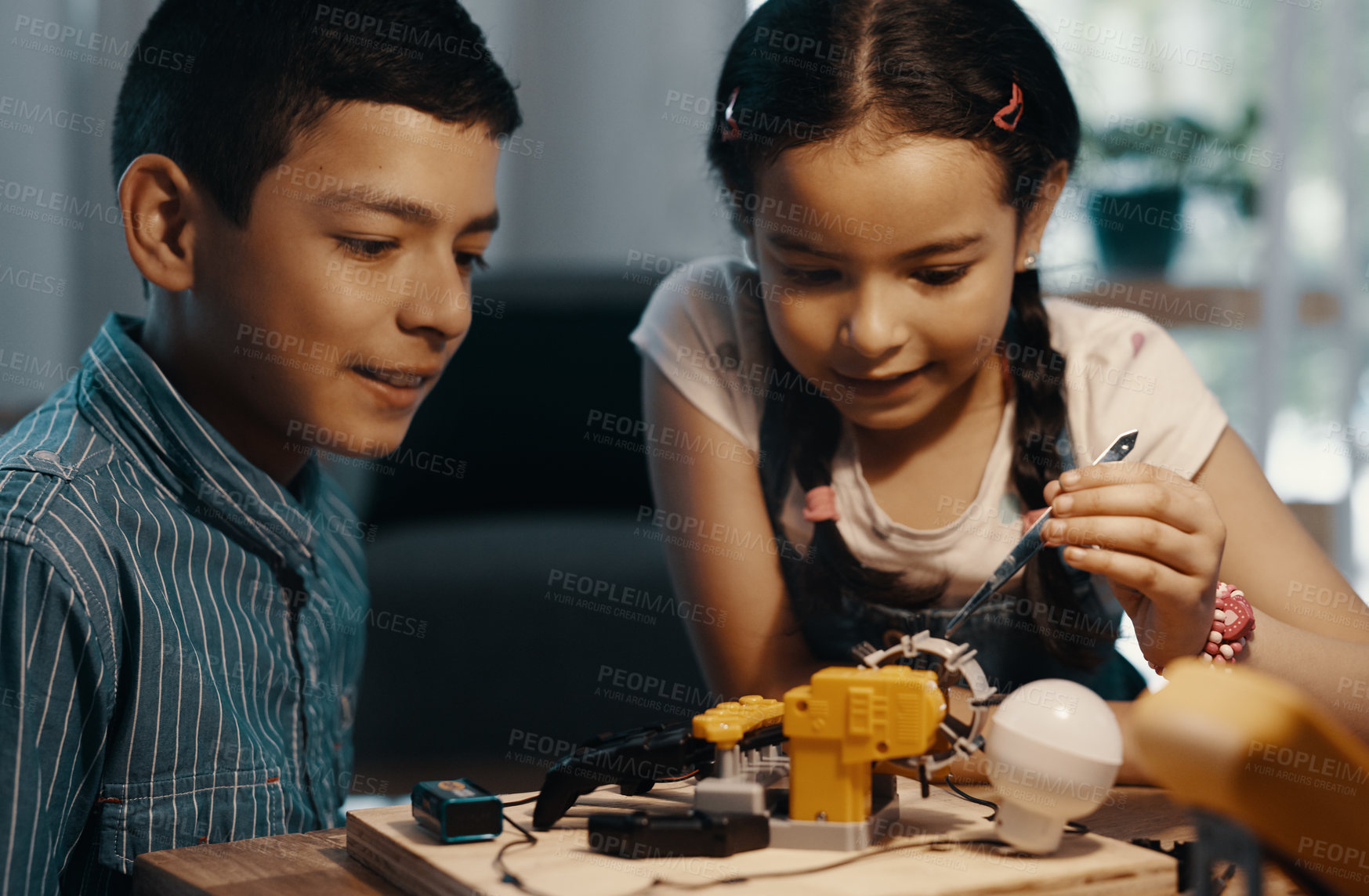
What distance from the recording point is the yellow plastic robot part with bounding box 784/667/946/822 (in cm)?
57

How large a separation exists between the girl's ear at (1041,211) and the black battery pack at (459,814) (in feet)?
2.01

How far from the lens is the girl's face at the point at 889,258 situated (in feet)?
2.81

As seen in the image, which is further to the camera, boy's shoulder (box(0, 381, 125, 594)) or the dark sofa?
the dark sofa

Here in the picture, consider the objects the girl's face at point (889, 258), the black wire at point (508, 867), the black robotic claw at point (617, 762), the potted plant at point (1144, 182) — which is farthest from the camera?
the potted plant at point (1144, 182)

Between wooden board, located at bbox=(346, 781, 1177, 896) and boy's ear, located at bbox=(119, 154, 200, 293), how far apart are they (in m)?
0.42

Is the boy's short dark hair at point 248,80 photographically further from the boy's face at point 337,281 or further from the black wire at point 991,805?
the black wire at point 991,805

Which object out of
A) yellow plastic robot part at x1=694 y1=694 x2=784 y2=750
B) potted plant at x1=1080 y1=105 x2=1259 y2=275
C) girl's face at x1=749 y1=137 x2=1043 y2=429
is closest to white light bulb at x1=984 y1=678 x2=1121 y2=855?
yellow plastic robot part at x1=694 y1=694 x2=784 y2=750

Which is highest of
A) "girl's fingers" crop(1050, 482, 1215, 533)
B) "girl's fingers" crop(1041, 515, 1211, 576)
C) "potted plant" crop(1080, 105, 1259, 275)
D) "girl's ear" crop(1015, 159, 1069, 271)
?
"potted plant" crop(1080, 105, 1259, 275)

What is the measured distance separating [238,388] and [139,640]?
0.21m

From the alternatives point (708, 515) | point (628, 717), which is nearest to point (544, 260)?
point (628, 717)

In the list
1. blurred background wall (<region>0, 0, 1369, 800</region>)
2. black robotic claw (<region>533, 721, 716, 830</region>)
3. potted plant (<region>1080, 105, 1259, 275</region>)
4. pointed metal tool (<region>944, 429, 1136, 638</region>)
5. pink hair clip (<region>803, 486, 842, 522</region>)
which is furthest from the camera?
potted plant (<region>1080, 105, 1259, 275</region>)

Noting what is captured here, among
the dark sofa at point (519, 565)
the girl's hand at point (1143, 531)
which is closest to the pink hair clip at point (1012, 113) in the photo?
the girl's hand at point (1143, 531)

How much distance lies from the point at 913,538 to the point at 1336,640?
32 cm

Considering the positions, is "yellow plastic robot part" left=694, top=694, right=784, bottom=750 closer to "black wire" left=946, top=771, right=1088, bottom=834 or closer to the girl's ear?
"black wire" left=946, top=771, right=1088, bottom=834
